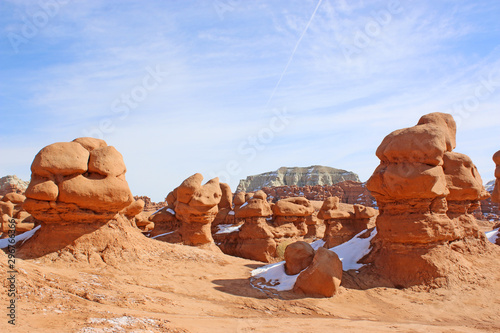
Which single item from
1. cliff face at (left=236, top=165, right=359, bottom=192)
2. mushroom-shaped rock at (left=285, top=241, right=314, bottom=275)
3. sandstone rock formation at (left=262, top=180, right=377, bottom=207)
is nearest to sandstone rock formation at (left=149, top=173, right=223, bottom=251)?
mushroom-shaped rock at (left=285, top=241, right=314, bottom=275)

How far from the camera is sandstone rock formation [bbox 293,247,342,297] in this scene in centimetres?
792

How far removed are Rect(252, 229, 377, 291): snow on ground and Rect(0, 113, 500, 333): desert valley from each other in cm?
4

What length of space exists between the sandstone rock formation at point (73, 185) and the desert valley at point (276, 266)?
0.07ft

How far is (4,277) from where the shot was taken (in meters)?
5.14

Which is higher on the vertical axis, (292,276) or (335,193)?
(335,193)

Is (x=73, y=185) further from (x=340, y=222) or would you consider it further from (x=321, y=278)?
(x=340, y=222)

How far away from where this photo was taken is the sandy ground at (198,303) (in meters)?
4.91

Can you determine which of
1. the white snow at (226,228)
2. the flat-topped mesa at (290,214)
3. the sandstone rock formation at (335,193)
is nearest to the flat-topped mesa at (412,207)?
the flat-topped mesa at (290,214)

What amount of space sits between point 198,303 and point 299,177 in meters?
74.5

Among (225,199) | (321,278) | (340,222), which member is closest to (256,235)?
(340,222)

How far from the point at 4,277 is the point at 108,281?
6.89 ft

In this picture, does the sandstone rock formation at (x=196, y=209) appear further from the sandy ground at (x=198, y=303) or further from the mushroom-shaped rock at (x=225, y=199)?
the mushroom-shaped rock at (x=225, y=199)

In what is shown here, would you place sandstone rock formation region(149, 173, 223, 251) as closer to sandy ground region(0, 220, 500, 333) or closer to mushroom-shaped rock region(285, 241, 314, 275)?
sandy ground region(0, 220, 500, 333)

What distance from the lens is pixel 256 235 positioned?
1605 centimetres
